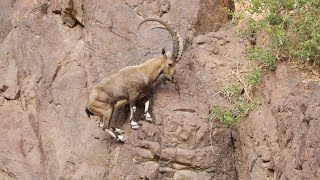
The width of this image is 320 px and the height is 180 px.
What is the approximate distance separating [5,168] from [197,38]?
14.3 feet

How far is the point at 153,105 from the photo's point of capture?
1187 centimetres

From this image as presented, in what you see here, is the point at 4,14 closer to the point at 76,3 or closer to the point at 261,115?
the point at 76,3

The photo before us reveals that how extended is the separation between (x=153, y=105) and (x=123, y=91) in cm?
60

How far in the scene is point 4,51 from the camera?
14133 millimetres

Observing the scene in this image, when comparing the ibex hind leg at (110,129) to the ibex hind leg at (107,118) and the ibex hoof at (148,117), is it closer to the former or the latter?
the ibex hind leg at (107,118)

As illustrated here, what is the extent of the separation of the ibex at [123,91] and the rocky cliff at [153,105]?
0.85ft

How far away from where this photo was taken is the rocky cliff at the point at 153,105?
11156 mm

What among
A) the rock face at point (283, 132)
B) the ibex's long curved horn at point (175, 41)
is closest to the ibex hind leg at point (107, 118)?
the ibex's long curved horn at point (175, 41)

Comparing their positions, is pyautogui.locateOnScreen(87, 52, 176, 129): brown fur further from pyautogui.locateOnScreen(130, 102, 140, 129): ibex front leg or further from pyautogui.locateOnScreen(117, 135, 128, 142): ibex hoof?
pyautogui.locateOnScreen(117, 135, 128, 142): ibex hoof

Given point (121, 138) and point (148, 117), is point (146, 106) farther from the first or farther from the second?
point (121, 138)

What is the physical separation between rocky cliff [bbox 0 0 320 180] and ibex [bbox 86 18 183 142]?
26 cm

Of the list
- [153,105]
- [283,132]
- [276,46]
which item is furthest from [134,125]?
[276,46]

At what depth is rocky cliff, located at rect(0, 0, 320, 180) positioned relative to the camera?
1116cm

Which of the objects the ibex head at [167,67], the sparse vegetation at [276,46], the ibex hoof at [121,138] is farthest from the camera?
the ibex head at [167,67]
